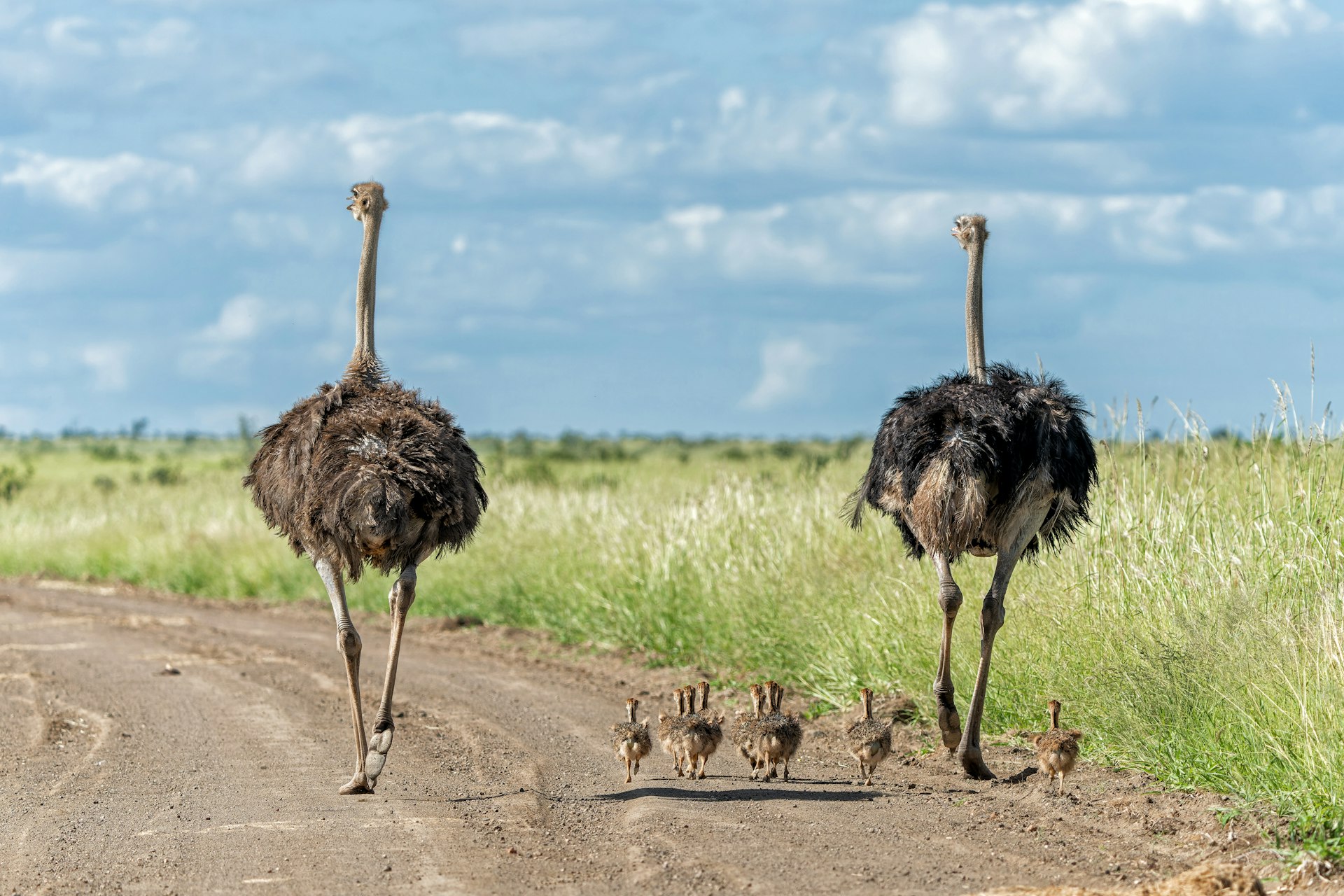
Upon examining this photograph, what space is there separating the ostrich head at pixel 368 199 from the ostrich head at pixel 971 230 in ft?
12.2

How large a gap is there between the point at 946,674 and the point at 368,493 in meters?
3.23

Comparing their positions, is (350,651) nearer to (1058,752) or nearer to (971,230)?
(1058,752)

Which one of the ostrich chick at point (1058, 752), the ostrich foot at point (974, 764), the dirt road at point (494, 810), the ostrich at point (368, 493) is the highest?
the ostrich at point (368, 493)

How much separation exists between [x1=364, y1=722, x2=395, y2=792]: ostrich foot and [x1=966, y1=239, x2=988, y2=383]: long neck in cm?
398

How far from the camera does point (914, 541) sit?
8.48 metres

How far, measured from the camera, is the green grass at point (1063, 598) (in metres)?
7.18

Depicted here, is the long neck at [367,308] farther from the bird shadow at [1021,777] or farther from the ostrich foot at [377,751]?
the bird shadow at [1021,777]

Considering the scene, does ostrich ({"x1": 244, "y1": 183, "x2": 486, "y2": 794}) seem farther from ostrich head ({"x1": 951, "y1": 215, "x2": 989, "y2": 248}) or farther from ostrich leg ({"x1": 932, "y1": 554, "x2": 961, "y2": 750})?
ostrich head ({"x1": 951, "y1": 215, "x2": 989, "y2": 248})

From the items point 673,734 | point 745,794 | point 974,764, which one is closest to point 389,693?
point 673,734

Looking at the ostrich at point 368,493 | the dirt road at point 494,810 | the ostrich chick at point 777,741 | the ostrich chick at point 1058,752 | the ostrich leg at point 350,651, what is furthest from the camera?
the ostrich chick at point 777,741

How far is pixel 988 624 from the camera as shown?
7.89 metres

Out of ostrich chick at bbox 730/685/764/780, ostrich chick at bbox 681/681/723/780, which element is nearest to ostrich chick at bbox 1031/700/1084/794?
ostrich chick at bbox 730/685/764/780

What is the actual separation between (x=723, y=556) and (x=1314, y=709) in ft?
25.7

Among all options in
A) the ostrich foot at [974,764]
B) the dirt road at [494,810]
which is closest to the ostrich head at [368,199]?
the dirt road at [494,810]
